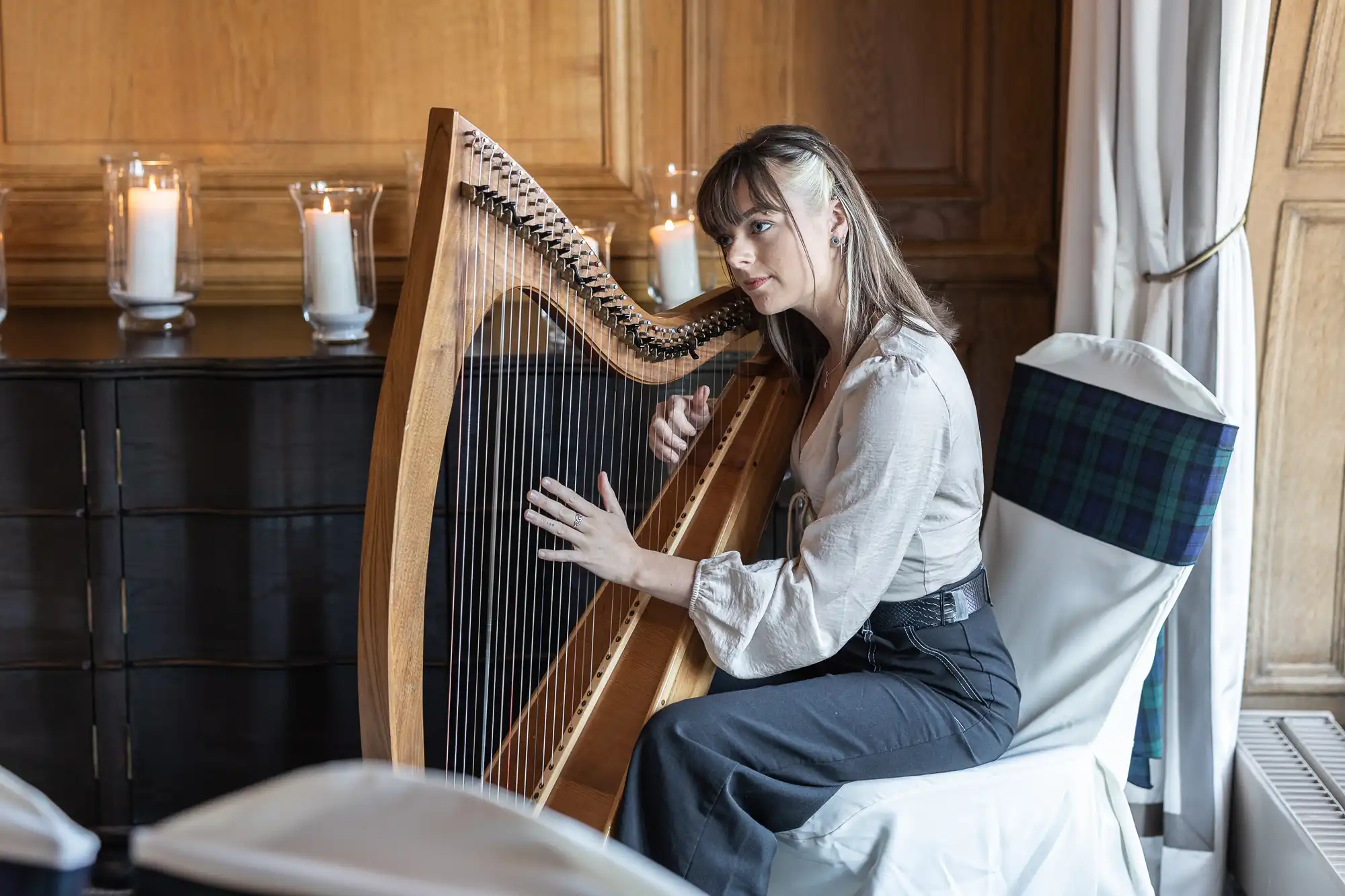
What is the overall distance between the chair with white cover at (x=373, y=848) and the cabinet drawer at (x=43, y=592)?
1649mm

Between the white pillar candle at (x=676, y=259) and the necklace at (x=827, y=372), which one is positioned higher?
the white pillar candle at (x=676, y=259)

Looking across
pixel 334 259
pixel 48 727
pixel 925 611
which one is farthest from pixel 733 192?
pixel 48 727

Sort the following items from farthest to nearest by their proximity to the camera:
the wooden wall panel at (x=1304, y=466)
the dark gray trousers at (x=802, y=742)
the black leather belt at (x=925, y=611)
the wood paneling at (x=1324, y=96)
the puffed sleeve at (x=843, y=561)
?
the wooden wall panel at (x=1304, y=466), the wood paneling at (x=1324, y=96), the black leather belt at (x=925, y=611), the puffed sleeve at (x=843, y=561), the dark gray trousers at (x=802, y=742)

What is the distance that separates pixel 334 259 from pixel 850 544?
3.60ft

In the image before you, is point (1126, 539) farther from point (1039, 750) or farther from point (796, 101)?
point (796, 101)

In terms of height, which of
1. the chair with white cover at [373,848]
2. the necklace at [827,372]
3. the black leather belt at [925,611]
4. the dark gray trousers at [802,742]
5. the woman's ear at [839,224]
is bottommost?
the dark gray trousers at [802,742]

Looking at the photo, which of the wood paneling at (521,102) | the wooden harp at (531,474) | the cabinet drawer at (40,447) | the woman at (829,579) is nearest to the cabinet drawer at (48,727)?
the cabinet drawer at (40,447)

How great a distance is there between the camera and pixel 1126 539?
1.67m

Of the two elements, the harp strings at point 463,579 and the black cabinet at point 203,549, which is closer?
the harp strings at point 463,579

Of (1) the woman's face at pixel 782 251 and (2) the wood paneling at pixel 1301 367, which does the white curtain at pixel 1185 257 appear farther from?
(1) the woman's face at pixel 782 251

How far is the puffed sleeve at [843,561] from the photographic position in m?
1.48

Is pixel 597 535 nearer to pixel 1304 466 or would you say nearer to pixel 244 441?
pixel 244 441

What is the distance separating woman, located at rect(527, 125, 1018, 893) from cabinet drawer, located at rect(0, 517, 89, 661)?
3.13 feet

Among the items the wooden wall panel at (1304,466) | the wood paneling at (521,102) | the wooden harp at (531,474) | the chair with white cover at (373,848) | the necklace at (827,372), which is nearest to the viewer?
the chair with white cover at (373,848)
